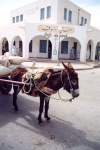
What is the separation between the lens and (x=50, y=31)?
62.8 ft

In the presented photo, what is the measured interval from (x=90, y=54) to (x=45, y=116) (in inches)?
809

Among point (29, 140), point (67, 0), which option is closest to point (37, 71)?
point (29, 140)

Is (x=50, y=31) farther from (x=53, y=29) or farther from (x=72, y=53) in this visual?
(x=72, y=53)

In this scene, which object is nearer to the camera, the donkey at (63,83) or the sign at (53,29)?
the donkey at (63,83)

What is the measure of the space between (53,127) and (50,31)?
52.7 feet

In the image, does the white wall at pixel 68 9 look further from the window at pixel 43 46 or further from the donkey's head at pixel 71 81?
the donkey's head at pixel 71 81

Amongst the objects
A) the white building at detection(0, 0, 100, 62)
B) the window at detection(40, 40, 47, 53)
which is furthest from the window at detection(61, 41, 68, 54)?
the window at detection(40, 40, 47, 53)

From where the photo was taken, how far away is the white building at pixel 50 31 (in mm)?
19156

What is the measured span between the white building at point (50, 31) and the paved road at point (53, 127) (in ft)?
45.1

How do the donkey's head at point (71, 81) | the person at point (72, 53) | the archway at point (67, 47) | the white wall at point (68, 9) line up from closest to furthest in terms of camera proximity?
the donkey's head at point (71, 81)
the white wall at point (68, 9)
the person at point (72, 53)
the archway at point (67, 47)

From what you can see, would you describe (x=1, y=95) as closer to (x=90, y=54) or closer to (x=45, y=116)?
(x=45, y=116)

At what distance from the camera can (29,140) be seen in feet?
12.1

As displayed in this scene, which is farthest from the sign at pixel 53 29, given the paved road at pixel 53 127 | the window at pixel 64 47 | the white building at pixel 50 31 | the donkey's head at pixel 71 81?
the donkey's head at pixel 71 81

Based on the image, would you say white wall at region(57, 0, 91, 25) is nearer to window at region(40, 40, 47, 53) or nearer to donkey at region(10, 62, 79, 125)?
window at region(40, 40, 47, 53)
